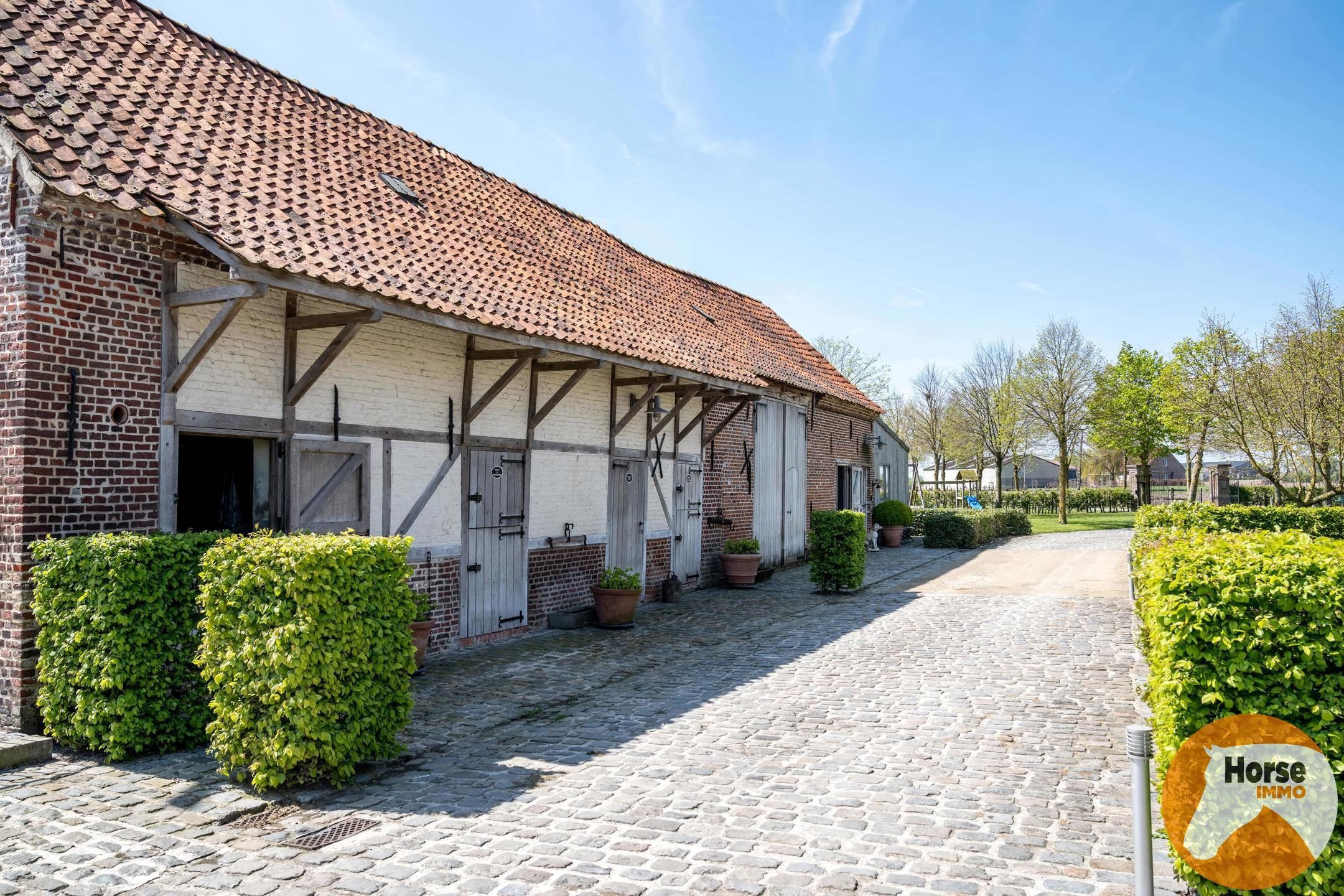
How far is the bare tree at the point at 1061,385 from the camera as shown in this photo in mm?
38219

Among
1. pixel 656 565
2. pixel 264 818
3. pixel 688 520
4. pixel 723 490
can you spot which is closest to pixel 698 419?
pixel 688 520

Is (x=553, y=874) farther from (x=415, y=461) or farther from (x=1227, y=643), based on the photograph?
(x=415, y=461)

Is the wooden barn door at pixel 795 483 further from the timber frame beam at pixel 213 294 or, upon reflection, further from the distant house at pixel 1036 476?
the distant house at pixel 1036 476

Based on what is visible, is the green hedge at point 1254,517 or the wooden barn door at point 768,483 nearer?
the green hedge at point 1254,517

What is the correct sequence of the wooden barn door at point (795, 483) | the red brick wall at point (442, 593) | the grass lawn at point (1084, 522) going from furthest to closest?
the grass lawn at point (1084, 522) → the wooden barn door at point (795, 483) → the red brick wall at point (442, 593)

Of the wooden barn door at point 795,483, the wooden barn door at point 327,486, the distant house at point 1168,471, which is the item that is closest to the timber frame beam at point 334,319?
the wooden barn door at point 327,486

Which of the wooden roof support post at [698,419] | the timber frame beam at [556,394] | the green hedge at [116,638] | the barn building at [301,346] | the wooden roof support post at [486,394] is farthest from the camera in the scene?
the wooden roof support post at [698,419]

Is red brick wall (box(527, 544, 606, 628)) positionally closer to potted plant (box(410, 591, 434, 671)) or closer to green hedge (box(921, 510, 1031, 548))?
potted plant (box(410, 591, 434, 671))

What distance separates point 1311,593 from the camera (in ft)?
12.4

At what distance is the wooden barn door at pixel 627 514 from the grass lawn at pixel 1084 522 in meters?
25.3

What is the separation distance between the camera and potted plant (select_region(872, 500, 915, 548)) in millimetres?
25656

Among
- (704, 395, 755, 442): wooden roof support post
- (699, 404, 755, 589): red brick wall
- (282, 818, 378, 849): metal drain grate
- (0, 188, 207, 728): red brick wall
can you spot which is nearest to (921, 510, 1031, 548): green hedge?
(699, 404, 755, 589): red brick wall

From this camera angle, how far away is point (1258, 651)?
12.6 ft

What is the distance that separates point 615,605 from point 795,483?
351 inches
